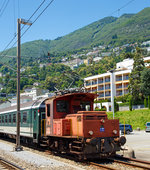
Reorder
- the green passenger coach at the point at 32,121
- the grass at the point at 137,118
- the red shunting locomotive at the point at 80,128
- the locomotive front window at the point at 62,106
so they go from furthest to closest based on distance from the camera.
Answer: the grass at the point at 137,118, the green passenger coach at the point at 32,121, the locomotive front window at the point at 62,106, the red shunting locomotive at the point at 80,128

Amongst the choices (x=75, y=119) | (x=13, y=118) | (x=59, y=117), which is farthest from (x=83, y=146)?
(x=13, y=118)

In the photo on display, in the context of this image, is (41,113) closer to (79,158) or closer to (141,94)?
(79,158)

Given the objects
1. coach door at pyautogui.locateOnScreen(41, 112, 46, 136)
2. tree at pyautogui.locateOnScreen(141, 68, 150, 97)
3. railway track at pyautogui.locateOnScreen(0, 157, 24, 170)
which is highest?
tree at pyautogui.locateOnScreen(141, 68, 150, 97)

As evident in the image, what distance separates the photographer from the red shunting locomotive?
12352 millimetres

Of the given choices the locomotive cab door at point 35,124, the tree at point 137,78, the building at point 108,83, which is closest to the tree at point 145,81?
the tree at point 137,78

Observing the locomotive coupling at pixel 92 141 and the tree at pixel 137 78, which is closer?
the locomotive coupling at pixel 92 141

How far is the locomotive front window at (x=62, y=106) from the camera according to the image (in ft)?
47.3

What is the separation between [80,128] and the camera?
1246 cm

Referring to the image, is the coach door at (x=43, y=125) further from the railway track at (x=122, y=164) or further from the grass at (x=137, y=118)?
the grass at (x=137, y=118)

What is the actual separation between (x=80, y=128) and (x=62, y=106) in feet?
7.99

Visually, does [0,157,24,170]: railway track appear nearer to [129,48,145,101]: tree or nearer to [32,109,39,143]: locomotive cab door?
[32,109,39,143]: locomotive cab door

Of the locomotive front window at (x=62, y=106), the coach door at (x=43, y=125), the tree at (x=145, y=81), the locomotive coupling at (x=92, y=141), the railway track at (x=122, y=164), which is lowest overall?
the railway track at (x=122, y=164)

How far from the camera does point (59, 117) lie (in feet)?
47.1

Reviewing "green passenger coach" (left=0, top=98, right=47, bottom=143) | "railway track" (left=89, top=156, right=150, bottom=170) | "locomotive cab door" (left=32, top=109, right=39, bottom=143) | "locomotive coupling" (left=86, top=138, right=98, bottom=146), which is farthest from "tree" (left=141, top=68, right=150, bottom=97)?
"locomotive coupling" (left=86, top=138, right=98, bottom=146)
